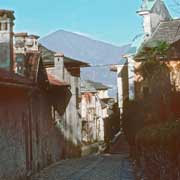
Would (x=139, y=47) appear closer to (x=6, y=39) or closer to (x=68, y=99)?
(x=68, y=99)

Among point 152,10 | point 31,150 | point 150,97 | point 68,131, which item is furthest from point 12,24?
point 152,10

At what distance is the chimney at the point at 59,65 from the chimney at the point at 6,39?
789 centimetres

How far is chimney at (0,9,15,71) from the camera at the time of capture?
19078 mm

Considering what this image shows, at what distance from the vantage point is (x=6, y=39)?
19391mm

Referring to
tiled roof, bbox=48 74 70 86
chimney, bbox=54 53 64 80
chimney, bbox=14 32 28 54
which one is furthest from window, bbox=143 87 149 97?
chimney, bbox=14 32 28 54

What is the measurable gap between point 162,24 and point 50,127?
14.6 m

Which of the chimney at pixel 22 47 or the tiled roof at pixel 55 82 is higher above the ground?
the chimney at pixel 22 47

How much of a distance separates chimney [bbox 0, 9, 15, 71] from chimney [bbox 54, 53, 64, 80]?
7.89 metres

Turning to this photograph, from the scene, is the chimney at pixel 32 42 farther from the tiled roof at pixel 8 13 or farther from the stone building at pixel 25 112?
the tiled roof at pixel 8 13

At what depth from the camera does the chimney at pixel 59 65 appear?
27484 mm

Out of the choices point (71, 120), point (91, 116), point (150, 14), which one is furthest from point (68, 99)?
point (91, 116)

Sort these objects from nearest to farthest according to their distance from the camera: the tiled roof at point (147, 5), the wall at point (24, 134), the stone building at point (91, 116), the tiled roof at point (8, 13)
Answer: the wall at point (24, 134)
the tiled roof at point (8, 13)
the tiled roof at point (147, 5)
the stone building at point (91, 116)

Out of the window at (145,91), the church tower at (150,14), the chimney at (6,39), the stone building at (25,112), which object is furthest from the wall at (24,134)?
the church tower at (150,14)

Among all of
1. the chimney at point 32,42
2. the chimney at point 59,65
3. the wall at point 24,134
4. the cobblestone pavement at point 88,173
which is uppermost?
the chimney at point 32,42
